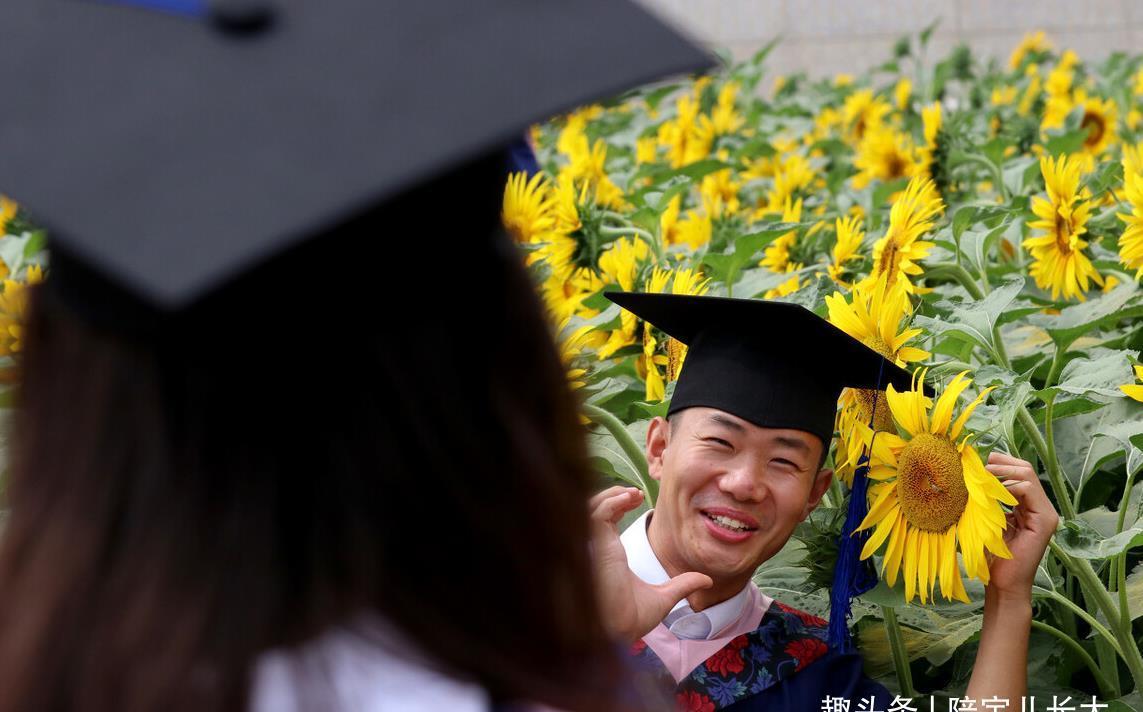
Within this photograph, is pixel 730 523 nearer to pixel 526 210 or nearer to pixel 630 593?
pixel 630 593

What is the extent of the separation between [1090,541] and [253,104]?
1.19 metres

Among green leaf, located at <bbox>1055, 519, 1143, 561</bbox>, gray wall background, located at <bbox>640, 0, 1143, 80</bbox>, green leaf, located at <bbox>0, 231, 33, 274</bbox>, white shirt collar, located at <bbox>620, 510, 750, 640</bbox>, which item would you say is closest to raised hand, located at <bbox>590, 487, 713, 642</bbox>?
white shirt collar, located at <bbox>620, 510, 750, 640</bbox>

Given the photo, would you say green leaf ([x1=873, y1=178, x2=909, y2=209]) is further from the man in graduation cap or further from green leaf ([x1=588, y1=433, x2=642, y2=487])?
the man in graduation cap

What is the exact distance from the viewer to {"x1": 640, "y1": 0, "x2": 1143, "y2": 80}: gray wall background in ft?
25.2

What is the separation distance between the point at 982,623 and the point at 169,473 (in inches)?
44.7

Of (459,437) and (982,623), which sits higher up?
(459,437)

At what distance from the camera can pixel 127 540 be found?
729 millimetres

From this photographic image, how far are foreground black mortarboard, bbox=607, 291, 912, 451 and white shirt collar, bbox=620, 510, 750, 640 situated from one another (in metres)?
0.16

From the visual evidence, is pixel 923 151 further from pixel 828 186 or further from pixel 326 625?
pixel 326 625

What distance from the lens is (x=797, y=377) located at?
65.3 inches

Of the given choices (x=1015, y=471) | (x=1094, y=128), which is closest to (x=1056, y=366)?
(x=1015, y=471)

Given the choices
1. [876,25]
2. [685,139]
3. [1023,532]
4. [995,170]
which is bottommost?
[1023,532]

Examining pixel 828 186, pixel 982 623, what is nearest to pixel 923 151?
pixel 828 186

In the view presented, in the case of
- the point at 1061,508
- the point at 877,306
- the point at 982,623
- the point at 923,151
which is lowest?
the point at 982,623
